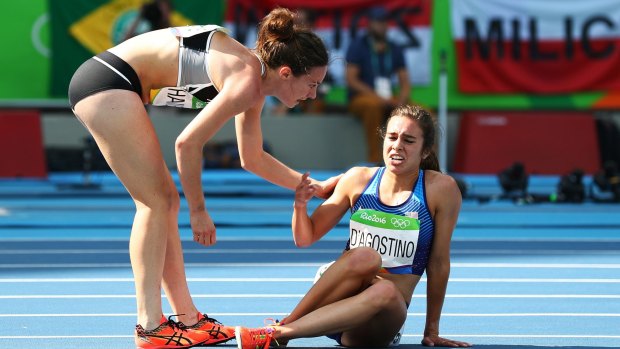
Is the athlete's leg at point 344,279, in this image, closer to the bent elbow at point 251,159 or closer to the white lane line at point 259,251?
the bent elbow at point 251,159

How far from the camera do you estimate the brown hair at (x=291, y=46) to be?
475 cm

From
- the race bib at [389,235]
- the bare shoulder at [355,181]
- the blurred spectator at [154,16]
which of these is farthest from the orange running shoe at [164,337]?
the blurred spectator at [154,16]

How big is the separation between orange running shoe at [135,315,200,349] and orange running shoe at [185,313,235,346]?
0.04 meters

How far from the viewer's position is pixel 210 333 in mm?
5027

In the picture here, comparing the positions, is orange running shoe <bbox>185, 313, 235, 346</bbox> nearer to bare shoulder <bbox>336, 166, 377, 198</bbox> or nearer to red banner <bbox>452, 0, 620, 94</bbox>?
bare shoulder <bbox>336, 166, 377, 198</bbox>

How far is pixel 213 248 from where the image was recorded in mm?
8469

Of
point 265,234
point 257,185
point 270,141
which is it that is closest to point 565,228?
point 265,234

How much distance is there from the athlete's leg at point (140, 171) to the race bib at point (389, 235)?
828 millimetres

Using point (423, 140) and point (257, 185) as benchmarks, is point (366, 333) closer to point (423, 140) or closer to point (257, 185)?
point (423, 140)

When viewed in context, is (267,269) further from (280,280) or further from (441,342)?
(441,342)

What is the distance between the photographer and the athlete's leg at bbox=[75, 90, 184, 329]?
4.77 metres

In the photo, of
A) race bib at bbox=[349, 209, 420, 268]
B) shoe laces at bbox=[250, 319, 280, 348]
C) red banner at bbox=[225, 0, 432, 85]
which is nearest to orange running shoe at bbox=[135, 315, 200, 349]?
shoe laces at bbox=[250, 319, 280, 348]

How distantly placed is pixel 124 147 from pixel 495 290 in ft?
8.71

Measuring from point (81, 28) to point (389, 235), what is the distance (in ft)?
32.7
